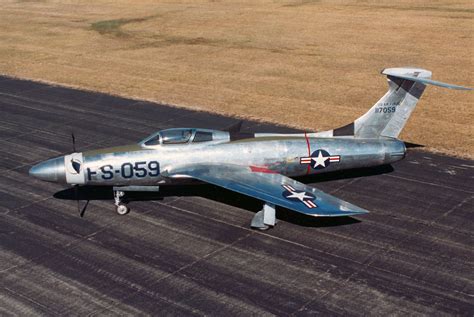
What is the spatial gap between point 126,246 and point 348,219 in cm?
694

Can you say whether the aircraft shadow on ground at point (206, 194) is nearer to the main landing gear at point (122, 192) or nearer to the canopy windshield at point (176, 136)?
the main landing gear at point (122, 192)

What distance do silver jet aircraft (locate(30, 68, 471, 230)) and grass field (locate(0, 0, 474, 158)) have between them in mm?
4972

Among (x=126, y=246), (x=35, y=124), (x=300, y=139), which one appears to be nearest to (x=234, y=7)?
(x=35, y=124)

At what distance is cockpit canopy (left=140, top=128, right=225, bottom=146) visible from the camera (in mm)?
18766

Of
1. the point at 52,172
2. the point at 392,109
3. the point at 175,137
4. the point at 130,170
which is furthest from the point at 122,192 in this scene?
the point at 392,109

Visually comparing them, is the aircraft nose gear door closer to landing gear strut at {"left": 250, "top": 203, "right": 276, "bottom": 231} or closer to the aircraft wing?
the aircraft wing

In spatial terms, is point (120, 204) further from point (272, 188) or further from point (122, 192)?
point (272, 188)

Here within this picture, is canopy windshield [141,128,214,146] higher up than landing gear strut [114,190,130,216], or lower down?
higher up

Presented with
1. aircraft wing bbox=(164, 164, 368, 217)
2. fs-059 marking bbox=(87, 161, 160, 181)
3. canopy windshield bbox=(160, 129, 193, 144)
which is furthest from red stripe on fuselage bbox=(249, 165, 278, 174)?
fs-059 marking bbox=(87, 161, 160, 181)

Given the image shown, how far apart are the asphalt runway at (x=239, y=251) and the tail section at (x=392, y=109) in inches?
73.8

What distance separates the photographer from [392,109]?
2033 cm

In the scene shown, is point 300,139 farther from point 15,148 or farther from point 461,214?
point 15,148

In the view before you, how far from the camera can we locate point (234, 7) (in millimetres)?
60469

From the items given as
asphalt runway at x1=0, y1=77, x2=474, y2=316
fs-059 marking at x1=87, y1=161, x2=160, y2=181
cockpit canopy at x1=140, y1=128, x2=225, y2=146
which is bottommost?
asphalt runway at x1=0, y1=77, x2=474, y2=316
